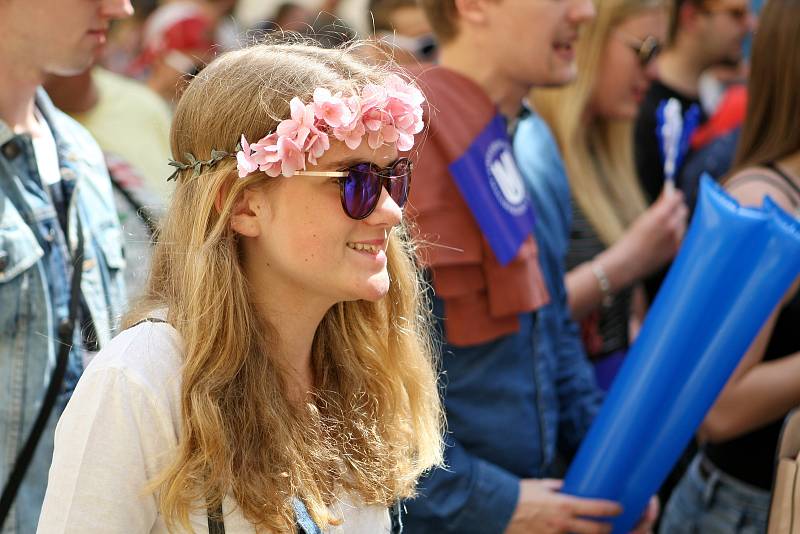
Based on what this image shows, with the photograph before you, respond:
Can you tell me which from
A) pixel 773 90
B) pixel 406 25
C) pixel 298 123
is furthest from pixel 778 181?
pixel 406 25

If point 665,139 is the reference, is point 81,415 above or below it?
above

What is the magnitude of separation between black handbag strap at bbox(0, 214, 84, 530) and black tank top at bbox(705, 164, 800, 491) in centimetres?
173

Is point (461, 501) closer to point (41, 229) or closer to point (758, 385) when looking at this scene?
point (758, 385)

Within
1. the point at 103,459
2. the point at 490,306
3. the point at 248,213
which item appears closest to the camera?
the point at 103,459

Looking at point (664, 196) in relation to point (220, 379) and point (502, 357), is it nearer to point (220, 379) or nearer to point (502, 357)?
point (502, 357)

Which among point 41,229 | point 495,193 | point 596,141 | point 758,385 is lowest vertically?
point 596,141

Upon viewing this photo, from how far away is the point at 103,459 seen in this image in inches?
64.3

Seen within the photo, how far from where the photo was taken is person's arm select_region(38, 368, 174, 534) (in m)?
1.63

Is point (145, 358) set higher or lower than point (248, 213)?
lower

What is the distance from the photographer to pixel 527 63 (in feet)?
9.64

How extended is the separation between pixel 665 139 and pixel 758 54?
0.56 meters

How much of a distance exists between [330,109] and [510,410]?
1.23m

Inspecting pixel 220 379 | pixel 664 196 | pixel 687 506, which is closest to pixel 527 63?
pixel 664 196

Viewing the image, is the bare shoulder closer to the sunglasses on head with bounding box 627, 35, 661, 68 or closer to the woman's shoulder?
the sunglasses on head with bounding box 627, 35, 661, 68
